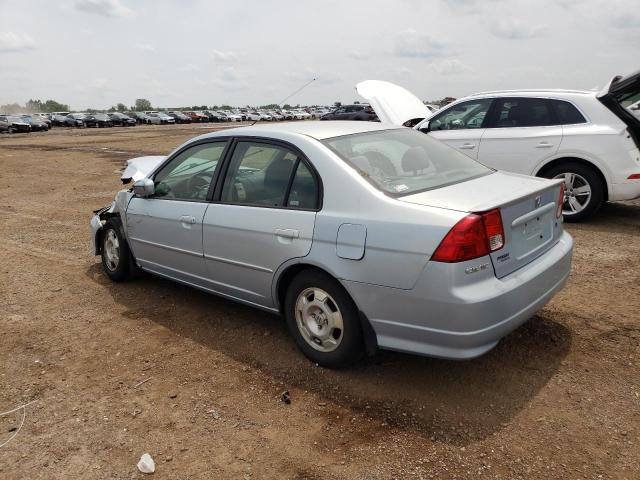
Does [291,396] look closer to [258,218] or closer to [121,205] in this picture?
[258,218]

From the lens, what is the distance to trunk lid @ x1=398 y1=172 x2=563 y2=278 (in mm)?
2998

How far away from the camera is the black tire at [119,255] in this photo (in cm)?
527

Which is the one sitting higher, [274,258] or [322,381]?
[274,258]

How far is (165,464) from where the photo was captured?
2.74 metres

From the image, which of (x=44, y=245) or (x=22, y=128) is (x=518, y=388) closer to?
(x=44, y=245)

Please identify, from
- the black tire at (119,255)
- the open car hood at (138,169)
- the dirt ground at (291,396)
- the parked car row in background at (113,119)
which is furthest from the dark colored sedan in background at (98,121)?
the dirt ground at (291,396)

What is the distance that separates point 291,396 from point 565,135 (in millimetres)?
5509

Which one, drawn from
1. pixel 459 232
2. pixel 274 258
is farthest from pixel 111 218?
pixel 459 232

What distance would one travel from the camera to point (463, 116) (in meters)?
8.08

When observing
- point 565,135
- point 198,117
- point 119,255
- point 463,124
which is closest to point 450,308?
point 119,255

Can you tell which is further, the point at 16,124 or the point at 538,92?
the point at 16,124

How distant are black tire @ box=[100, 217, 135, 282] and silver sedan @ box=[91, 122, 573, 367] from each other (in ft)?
2.68

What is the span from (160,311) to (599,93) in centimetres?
602

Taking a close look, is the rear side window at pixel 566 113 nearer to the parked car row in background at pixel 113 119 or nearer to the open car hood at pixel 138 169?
the open car hood at pixel 138 169
